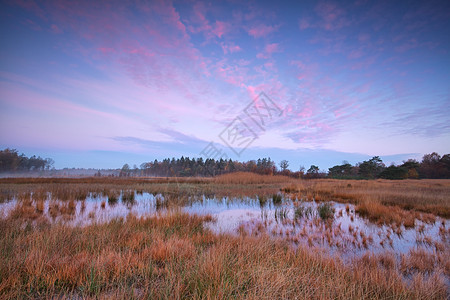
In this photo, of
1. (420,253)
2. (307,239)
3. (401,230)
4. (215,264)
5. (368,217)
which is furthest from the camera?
(368,217)

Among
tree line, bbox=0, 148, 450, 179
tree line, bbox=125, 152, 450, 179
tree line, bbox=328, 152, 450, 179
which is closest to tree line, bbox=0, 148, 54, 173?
tree line, bbox=0, 148, 450, 179

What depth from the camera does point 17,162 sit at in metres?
78.8

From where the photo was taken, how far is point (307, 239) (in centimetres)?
482

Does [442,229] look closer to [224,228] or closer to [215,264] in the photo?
[224,228]

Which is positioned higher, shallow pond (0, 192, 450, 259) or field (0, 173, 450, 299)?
field (0, 173, 450, 299)

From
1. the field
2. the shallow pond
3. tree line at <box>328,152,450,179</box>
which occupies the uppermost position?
tree line at <box>328,152,450,179</box>

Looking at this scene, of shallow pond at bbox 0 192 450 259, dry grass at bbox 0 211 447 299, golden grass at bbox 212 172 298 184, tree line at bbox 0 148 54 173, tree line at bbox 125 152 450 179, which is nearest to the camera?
dry grass at bbox 0 211 447 299

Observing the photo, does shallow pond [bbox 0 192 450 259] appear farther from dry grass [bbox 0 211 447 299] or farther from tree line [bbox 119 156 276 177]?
tree line [bbox 119 156 276 177]

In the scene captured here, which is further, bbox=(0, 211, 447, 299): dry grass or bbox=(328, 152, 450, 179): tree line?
bbox=(328, 152, 450, 179): tree line

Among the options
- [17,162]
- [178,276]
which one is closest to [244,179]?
[178,276]

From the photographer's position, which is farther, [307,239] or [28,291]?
[307,239]

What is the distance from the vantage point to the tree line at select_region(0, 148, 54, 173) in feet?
242

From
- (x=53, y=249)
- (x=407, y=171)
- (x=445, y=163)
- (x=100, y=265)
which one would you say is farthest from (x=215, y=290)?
(x=445, y=163)

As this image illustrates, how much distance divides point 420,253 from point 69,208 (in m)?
11.3
